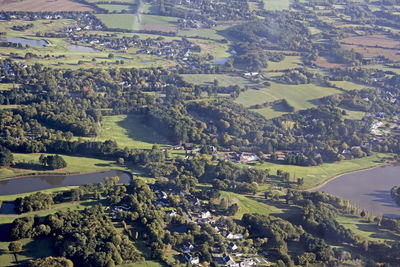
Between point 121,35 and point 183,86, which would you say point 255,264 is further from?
point 121,35

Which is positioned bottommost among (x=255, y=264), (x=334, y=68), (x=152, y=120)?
(x=255, y=264)

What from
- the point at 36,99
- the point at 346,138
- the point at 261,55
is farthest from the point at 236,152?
the point at 261,55

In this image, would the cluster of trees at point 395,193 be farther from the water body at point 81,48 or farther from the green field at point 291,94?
the water body at point 81,48

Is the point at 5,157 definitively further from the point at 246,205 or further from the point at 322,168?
the point at 322,168

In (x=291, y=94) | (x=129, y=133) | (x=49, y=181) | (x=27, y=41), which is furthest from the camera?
(x=27, y=41)

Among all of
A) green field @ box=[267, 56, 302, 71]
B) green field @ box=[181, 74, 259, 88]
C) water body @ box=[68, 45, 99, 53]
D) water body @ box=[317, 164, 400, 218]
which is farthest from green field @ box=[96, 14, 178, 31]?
water body @ box=[317, 164, 400, 218]

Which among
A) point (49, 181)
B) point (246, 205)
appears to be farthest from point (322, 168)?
point (49, 181)
